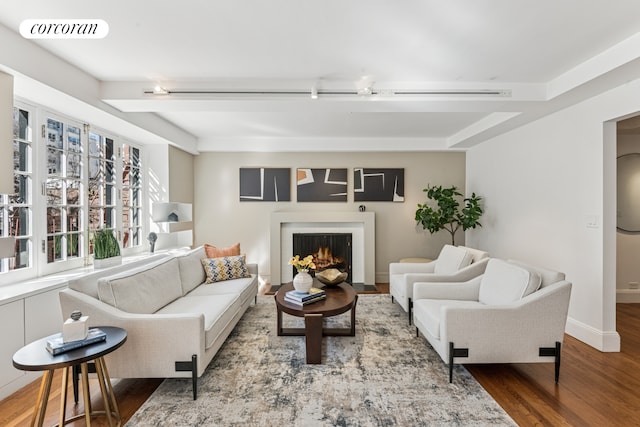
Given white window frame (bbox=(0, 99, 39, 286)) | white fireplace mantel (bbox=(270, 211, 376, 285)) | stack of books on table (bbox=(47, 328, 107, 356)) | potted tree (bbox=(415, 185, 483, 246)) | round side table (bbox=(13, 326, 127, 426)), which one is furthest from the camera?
white fireplace mantel (bbox=(270, 211, 376, 285))

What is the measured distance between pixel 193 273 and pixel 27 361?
2019 mm

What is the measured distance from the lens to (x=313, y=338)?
2.69 m

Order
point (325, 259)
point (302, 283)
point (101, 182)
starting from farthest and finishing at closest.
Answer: point (325, 259) < point (101, 182) < point (302, 283)

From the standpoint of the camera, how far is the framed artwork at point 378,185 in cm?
561

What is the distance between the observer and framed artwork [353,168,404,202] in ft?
18.4

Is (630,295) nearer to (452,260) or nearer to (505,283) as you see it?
(452,260)

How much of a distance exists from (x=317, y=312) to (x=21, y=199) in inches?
112

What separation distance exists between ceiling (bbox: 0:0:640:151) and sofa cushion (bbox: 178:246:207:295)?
1.70 m

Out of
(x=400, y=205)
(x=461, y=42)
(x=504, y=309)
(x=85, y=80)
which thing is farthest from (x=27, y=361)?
(x=400, y=205)

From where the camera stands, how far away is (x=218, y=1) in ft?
6.12

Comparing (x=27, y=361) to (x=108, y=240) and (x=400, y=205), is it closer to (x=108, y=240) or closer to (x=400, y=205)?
(x=108, y=240)

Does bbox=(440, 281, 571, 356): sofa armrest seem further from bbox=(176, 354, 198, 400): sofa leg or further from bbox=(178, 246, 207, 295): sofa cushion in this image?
bbox=(178, 246, 207, 295): sofa cushion

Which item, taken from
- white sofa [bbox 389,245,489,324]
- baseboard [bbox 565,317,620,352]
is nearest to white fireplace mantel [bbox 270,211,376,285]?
white sofa [bbox 389,245,489,324]

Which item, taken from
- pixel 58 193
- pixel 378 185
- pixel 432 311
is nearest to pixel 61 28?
pixel 58 193
